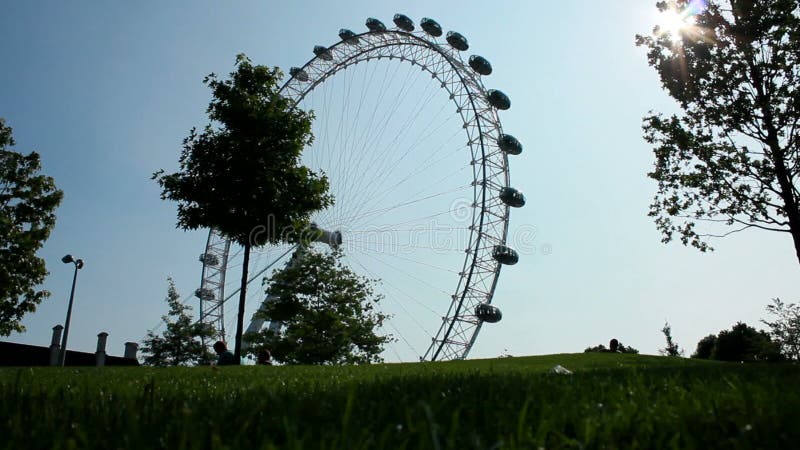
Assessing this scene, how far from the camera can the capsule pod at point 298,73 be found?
43781mm

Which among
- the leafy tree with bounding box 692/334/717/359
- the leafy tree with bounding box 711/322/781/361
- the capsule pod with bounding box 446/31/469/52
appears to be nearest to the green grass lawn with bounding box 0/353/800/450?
the capsule pod with bounding box 446/31/469/52

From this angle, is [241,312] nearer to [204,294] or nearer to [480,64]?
[480,64]

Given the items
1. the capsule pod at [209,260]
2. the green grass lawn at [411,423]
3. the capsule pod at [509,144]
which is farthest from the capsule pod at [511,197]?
the green grass lawn at [411,423]

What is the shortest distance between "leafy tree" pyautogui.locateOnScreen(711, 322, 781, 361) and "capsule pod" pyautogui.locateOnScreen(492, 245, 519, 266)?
23715 mm

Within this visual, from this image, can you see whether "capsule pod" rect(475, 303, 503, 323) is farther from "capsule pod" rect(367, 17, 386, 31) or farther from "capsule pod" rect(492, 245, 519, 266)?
"capsule pod" rect(367, 17, 386, 31)

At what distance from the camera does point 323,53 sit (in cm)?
4344

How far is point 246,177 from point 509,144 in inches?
839

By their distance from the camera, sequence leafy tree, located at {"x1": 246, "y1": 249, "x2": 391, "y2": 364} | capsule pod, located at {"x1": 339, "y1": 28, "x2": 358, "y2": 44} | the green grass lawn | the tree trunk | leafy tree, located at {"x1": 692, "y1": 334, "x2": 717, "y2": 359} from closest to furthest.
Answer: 1. the green grass lawn
2. the tree trunk
3. leafy tree, located at {"x1": 246, "y1": 249, "x2": 391, "y2": 364}
4. capsule pod, located at {"x1": 339, "y1": 28, "x2": 358, "y2": 44}
5. leafy tree, located at {"x1": 692, "y1": 334, "x2": 717, "y2": 359}

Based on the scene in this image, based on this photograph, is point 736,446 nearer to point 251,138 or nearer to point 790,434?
point 790,434

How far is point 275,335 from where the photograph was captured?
32875 millimetres

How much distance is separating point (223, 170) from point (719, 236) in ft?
50.3

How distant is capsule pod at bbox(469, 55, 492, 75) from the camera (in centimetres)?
3656

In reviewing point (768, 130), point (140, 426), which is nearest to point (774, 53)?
point (768, 130)

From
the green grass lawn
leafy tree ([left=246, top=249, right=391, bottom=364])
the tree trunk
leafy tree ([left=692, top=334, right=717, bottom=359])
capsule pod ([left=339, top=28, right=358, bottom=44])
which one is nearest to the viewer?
the green grass lawn
